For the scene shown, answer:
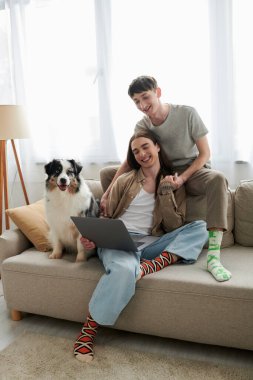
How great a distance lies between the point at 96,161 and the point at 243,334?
184cm

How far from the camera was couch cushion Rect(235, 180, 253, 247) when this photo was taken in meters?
2.25

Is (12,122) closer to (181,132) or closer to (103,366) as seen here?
(181,132)

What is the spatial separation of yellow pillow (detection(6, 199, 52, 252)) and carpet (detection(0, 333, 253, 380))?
59 cm

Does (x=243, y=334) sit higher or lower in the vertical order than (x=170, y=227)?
lower

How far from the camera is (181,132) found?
229 centimetres

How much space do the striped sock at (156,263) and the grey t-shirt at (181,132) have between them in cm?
62

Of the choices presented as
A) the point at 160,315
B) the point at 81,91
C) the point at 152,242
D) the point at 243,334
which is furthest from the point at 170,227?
the point at 81,91

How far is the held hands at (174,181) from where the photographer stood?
212 cm

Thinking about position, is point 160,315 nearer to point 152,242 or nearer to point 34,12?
point 152,242

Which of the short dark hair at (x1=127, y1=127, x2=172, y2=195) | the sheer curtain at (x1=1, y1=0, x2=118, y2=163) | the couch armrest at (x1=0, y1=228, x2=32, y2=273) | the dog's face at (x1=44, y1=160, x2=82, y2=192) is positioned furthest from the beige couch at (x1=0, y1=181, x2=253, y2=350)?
the sheer curtain at (x1=1, y1=0, x2=118, y2=163)

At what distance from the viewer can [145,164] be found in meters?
2.21

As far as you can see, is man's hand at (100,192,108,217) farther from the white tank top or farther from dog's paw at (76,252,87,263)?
dog's paw at (76,252,87,263)

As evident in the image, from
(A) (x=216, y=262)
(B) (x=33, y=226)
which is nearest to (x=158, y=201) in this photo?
(A) (x=216, y=262)

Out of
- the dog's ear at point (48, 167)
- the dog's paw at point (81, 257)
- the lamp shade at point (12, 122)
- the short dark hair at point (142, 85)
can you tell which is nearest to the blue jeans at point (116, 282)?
the dog's paw at point (81, 257)
